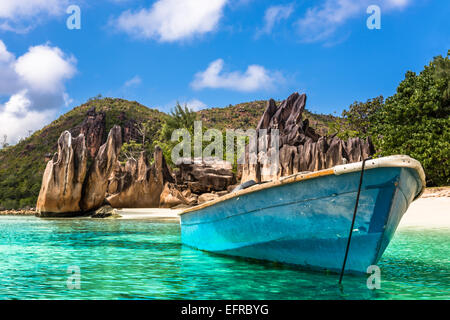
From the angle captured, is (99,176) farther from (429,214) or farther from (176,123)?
(176,123)

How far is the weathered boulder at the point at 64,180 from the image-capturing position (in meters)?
21.4

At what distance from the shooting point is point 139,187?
87.5 feet

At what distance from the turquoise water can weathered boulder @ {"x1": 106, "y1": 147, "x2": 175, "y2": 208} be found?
18.5 m

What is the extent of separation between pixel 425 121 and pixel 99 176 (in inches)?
774

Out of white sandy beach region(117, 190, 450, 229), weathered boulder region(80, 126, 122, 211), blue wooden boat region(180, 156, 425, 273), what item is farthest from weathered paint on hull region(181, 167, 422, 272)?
weathered boulder region(80, 126, 122, 211)

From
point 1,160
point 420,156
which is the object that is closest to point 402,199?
point 420,156

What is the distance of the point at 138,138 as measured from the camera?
59.6 metres

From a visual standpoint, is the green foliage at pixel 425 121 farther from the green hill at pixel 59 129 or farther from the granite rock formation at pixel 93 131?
the granite rock formation at pixel 93 131

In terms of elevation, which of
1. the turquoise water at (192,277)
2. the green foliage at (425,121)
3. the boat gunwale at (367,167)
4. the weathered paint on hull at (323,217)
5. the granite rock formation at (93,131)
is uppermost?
the granite rock formation at (93,131)

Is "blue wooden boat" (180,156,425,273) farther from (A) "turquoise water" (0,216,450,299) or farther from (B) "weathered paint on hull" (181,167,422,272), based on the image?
(A) "turquoise water" (0,216,450,299)

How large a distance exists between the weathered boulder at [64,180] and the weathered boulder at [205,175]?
764 centimetres

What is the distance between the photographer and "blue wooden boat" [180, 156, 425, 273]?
456 cm

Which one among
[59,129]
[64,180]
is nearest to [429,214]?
[64,180]

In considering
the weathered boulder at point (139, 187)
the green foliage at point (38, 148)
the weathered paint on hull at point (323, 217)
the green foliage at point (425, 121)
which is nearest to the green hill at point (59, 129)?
the green foliage at point (38, 148)
